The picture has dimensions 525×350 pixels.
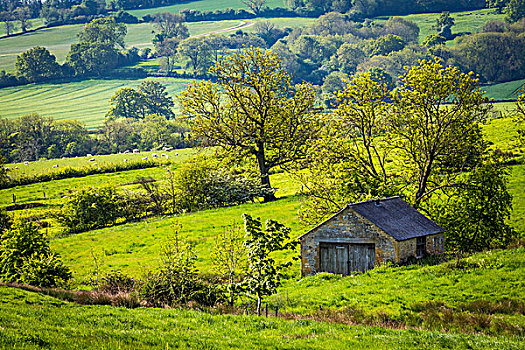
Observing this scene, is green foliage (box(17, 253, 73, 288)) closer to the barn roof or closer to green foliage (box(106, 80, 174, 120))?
the barn roof

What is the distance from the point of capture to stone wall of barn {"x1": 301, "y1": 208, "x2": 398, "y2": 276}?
27.6 metres

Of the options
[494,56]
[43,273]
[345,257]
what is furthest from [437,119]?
[494,56]

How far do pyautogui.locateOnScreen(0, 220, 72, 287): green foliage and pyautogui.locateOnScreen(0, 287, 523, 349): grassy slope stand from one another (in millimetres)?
8821

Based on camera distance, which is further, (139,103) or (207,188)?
(139,103)

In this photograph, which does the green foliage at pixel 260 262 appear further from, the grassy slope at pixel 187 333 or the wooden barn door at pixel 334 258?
the wooden barn door at pixel 334 258

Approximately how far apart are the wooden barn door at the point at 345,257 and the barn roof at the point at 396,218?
1.45 meters

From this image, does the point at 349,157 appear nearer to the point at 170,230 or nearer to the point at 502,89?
the point at 170,230

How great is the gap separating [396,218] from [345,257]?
372 cm

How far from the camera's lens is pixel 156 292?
22953 mm

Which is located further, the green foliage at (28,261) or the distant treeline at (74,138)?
the distant treeline at (74,138)

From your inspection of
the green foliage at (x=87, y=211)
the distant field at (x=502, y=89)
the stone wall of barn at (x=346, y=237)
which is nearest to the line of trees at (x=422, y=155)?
the stone wall of barn at (x=346, y=237)

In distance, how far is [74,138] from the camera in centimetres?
13975

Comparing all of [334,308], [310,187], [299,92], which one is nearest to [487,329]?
[334,308]

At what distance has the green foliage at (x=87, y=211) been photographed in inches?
2231
